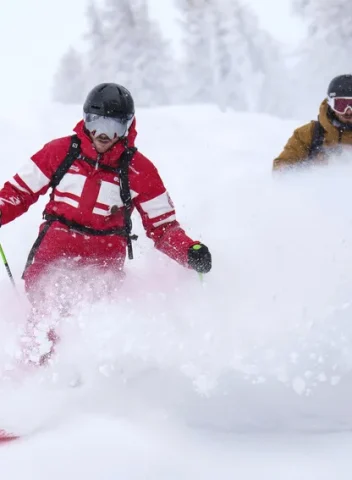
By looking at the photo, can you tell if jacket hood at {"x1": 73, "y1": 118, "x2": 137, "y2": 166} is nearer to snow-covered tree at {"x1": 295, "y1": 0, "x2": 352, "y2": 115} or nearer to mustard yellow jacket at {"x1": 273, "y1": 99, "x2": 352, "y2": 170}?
mustard yellow jacket at {"x1": 273, "y1": 99, "x2": 352, "y2": 170}

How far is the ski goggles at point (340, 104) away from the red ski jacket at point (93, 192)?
8.61 ft

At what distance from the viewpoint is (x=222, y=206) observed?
7.48 m

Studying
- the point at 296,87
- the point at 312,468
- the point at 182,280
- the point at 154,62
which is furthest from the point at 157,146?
the point at 296,87

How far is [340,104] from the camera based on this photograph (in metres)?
6.34

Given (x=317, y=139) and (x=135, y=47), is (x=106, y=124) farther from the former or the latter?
(x=135, y=47)

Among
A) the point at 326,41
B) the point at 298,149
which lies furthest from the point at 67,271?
the point at 326,41

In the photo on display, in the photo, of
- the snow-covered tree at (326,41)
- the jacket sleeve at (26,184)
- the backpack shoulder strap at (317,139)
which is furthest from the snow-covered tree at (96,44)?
the jacket sleeve at (26,184)

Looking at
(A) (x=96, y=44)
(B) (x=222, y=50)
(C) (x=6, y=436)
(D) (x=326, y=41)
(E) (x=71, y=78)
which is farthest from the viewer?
(E) (x=71, y=78)

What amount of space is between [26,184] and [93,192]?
0.57 metres

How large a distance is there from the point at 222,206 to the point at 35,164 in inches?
130

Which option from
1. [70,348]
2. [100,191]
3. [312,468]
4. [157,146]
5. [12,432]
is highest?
[157,146]

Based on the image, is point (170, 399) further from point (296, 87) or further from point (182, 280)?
point (296, 87)

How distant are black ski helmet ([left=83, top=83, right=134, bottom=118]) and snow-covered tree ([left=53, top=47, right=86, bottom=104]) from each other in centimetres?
2876

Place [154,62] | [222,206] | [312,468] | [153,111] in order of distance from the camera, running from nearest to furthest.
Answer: [312,468] < [222,206] < [153,111] < [154,62]
